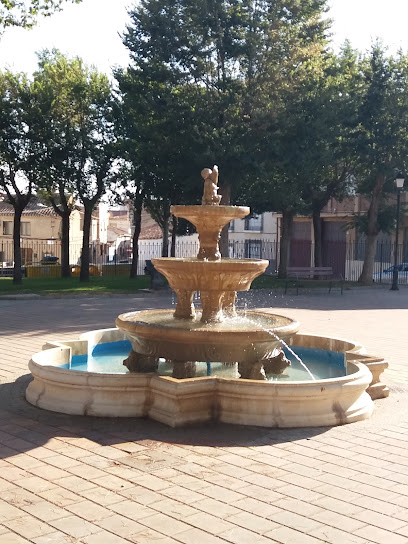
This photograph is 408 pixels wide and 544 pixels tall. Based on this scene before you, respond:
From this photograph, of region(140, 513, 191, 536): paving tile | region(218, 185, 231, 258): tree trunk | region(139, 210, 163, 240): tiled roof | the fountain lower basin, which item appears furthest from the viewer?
region(139, 210, 163, 240): tiled roof

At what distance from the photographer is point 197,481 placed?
5000 mm

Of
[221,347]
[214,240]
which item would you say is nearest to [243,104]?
[214,240]

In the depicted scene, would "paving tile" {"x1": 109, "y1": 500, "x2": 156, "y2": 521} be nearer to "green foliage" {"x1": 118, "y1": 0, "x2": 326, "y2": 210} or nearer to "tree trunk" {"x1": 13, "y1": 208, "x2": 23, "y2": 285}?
"green foliage" {"x1": 118, "y1": 0, "x2": 326, "y2": 210}

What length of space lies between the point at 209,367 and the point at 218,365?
0.24m

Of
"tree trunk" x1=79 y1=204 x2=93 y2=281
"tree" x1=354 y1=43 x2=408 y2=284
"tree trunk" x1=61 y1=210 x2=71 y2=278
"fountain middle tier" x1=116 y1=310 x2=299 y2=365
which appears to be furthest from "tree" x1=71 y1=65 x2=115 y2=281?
"fountain middle tier" x1=116 y1=310 x2=299 y2=365

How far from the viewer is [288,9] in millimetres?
22359

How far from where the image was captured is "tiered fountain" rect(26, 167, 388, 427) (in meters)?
6.41

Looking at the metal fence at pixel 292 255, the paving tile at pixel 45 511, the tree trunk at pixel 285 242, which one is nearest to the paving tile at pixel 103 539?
the paving tile at pixel 45 511

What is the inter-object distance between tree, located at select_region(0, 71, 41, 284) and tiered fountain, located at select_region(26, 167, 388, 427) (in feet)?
52.5

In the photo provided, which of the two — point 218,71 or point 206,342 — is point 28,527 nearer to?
point 206,342

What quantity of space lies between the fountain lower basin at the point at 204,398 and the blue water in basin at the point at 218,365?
1.23 meters

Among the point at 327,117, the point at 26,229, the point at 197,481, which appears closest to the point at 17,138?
the point at 327,117

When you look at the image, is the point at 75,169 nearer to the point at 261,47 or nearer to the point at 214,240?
the point at 261,47

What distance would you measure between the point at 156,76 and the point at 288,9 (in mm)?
5005
